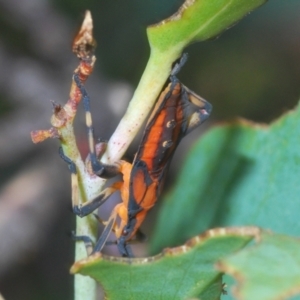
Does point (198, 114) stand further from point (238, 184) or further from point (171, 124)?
point (238, 184)

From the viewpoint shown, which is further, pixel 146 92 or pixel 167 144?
pixel 167 144

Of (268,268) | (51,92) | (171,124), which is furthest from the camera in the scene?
(51,92)

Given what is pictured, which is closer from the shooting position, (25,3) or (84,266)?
(84,266)

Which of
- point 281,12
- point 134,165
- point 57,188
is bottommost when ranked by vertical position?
point 57,188

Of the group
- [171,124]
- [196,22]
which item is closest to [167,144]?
[171,124]

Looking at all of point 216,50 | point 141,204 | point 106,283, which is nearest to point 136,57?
point 216,50

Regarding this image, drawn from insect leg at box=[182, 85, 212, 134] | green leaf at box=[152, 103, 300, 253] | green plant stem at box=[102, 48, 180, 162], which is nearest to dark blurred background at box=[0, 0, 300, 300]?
green leaf at box=[152, 103, 300, 253]

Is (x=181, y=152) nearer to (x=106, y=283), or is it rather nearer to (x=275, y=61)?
(x=275, y=61)
